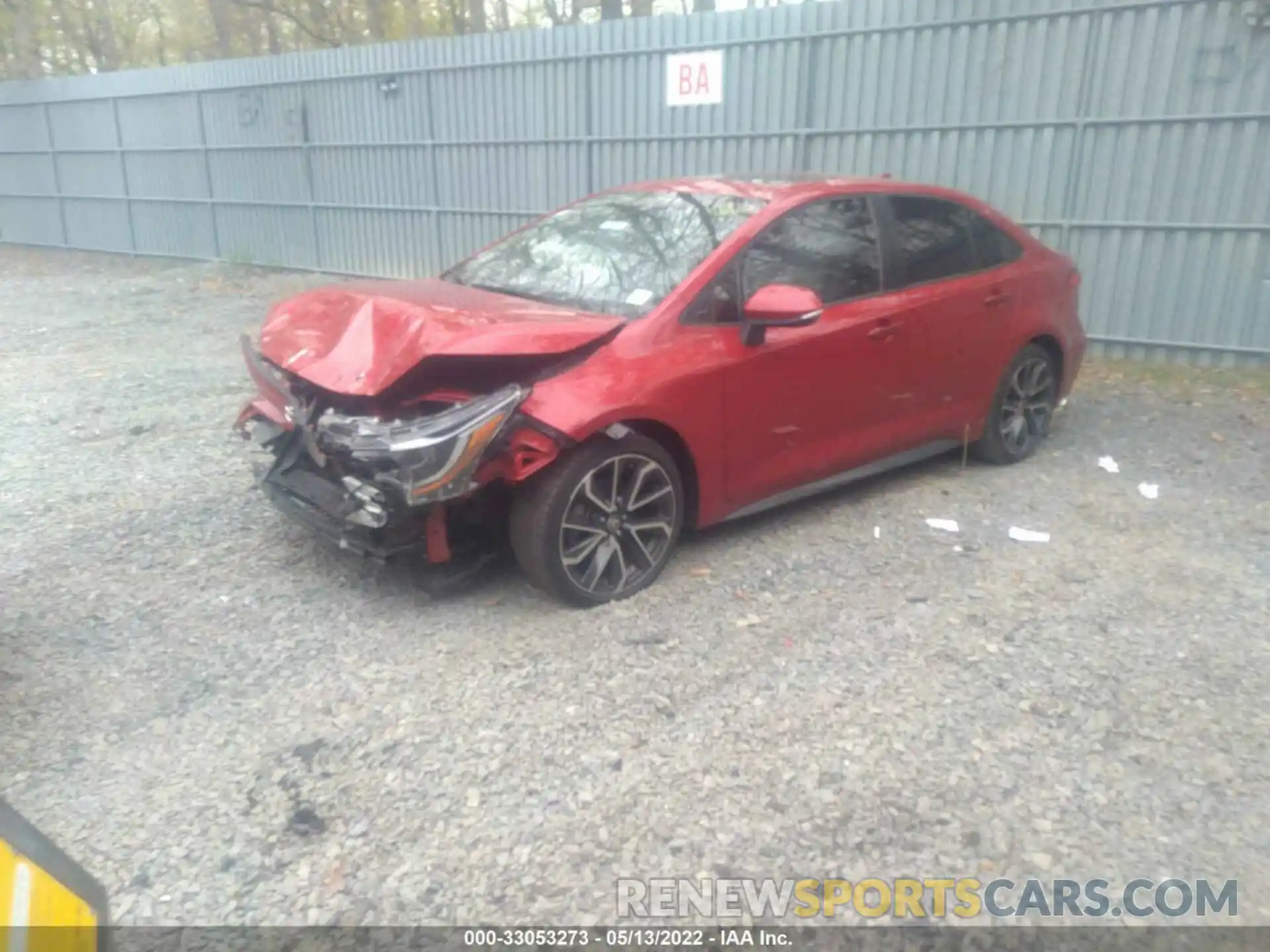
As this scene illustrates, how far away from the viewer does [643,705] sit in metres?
3.45

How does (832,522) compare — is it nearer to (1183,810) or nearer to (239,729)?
(1183,810)

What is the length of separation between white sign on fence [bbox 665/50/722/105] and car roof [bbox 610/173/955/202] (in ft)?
17.0

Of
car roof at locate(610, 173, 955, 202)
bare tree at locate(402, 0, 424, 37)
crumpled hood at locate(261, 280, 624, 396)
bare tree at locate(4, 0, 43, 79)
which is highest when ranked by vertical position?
bare tree at locate(402, 0, 424, 37)

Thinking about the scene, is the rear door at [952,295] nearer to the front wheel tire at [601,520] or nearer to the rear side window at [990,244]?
the rear side window at [990,244]

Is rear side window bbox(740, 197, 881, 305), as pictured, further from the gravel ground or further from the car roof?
the gravel ground

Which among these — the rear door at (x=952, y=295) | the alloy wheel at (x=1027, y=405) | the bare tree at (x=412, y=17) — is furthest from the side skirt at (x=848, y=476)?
the bare tree at (x=412, y=17)

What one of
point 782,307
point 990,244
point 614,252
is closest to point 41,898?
point 782,307

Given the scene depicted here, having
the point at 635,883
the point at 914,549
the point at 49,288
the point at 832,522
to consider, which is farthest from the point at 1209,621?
the point at 49,288

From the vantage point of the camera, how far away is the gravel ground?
2750mm

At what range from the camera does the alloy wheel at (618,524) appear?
13.1ft

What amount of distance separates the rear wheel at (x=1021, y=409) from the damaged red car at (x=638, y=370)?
12cm

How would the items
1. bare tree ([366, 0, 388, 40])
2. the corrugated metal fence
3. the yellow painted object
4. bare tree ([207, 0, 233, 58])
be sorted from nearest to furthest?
the yellow painted object, the corrugated metal fence, bare tree ([366, 0, 388, 40]), bare tree ([207, 0, 233, 58])

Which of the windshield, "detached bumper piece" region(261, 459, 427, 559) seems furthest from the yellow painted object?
the windshield

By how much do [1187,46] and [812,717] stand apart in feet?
22.6
